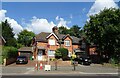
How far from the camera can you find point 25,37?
109 m

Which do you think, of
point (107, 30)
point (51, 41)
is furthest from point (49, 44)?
A: point (107, 30)

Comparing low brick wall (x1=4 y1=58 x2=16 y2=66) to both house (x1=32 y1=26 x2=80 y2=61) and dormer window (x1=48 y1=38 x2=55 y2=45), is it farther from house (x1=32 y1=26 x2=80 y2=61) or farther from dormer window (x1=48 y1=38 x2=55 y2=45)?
dormer window (x1=48 y1=38 x2=55 y2=45)

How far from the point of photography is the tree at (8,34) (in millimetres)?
77000

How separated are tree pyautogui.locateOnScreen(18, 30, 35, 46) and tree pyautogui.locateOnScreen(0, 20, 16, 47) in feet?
72.6

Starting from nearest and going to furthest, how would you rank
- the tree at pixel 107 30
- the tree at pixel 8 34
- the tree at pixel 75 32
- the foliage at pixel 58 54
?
1. the tree at pixel 107 30
2. the foliage at pixel 58 54
3. the tree at pixel 8 34
4. the tree at pixel 75 32

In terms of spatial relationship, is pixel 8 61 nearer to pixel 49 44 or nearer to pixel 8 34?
pixel 49 44

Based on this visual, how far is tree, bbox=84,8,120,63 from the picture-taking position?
4775 cm

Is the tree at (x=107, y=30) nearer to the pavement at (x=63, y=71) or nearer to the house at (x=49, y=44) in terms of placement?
the house at (x=49, y=44)

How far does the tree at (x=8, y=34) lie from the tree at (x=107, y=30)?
32.4 meters

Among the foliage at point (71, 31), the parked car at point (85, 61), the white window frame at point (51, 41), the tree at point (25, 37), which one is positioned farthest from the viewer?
the foliage at point (71, 31)

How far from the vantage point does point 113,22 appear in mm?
48469

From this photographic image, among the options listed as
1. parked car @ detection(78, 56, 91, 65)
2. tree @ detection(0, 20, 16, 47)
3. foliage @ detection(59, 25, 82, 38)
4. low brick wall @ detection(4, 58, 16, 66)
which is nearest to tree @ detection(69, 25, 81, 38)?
foliage @ detection(59, 25, 82, 38)

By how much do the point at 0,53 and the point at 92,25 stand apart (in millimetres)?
19152

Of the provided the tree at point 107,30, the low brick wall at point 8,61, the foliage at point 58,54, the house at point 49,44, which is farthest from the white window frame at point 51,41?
the low brick wall at point 8,61
